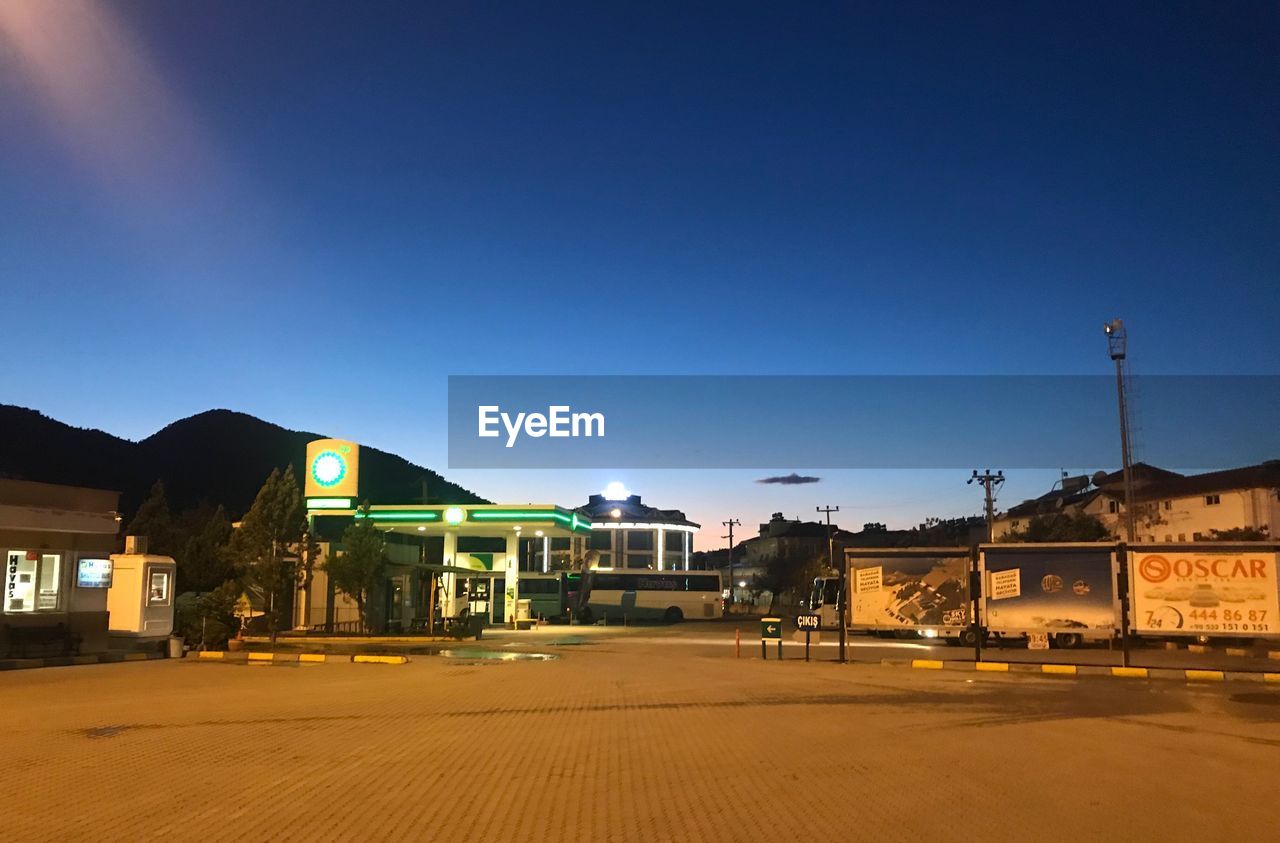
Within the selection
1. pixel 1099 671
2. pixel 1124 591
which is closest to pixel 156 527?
pixel 1099 671

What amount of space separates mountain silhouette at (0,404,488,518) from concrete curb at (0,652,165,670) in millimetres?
83373

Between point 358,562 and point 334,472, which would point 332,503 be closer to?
point 334,472

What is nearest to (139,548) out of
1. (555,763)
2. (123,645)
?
(123,645)

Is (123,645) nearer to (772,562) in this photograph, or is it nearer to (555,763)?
(555,763)

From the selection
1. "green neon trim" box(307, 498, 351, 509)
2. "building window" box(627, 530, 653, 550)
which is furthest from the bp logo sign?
"building window" box(627, 530, 653, 550)

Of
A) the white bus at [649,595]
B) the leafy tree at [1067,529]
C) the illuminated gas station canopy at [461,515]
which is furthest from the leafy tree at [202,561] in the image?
the leafy tree at [1067,529]

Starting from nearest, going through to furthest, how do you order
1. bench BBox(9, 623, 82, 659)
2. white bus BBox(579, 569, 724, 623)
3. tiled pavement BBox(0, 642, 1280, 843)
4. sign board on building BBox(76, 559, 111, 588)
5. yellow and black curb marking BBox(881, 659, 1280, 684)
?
tiled pavement BBox(0, 642, 1280, 843) < yellow and black curb marking BBox(881, 659, 1280, 684) < bench BBox(9, 623, 82, 659) < sign board on building BBox(76, 559, 111, 588) < white bus BBox(579, 569, 724, 623)

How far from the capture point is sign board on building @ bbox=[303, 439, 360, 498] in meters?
40.2

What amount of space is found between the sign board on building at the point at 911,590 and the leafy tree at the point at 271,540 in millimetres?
18717

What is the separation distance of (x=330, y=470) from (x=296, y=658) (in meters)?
16.9

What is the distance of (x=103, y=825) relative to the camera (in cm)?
742

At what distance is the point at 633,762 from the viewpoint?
1017cm

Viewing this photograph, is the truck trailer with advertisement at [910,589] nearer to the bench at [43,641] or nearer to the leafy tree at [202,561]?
the bench at [43,641]

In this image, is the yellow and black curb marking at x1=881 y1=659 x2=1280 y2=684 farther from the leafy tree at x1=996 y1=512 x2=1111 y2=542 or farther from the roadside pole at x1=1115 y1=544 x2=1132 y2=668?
the leafy tree at x1=996 y1=512 x2=1111 y2=542
